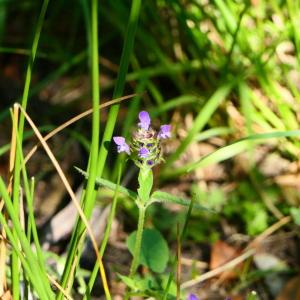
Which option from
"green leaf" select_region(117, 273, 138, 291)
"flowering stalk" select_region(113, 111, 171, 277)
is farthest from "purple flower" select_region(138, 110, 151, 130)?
"green leaf" select_region(117, 273, 138, 291)

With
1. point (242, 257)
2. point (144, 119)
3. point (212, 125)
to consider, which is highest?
point (144, 119)

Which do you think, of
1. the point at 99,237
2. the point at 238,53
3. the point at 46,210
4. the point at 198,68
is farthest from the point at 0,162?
the point at 238,53

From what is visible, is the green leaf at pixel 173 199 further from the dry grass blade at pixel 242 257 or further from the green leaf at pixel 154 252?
the dry grass blade at pixel 242 257

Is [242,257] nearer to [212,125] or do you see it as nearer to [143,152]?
[212,125]

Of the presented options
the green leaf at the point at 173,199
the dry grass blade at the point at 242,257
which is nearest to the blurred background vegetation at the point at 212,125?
the dry grass blade at the point at 242,257

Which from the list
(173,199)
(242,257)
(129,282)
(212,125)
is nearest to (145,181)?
(173,199)

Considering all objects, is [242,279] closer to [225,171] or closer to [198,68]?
[225,171]

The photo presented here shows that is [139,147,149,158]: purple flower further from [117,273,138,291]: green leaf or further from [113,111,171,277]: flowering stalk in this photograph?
[117,273,138,291]: green leaf
